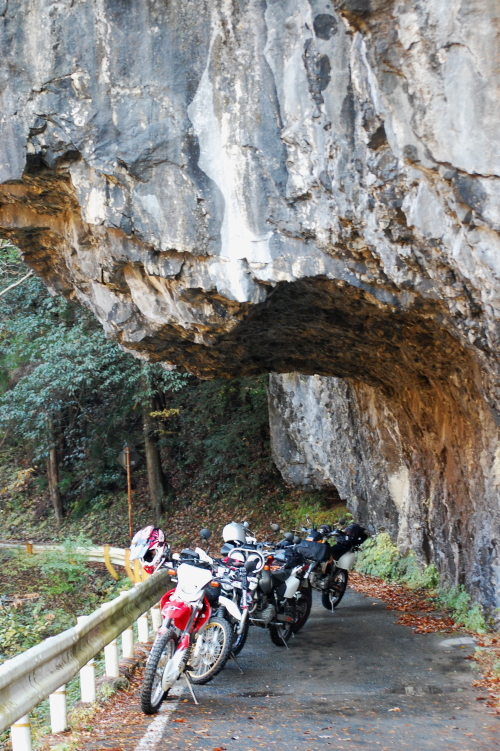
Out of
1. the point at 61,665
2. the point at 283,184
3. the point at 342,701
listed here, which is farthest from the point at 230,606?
the point at 283,184

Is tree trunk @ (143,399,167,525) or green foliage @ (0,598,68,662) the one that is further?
tree trunk @ (143,399,167,525)

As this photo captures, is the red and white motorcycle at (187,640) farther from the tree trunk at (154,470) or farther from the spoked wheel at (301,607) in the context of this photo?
the tree trunk at (154,470)

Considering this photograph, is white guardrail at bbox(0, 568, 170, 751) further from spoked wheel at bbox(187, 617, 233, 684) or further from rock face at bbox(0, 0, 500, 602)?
rock face at bbox(0, 0, 500, 602)

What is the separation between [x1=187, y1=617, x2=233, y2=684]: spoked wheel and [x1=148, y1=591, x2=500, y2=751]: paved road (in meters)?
0.18

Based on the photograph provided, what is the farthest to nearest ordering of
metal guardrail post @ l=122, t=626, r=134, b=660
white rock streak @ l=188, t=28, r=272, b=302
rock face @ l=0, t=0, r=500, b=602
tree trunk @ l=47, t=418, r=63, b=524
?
tree trunk @ l=47, t=418, r=63, b=524 → metal guardrail post @ l=122, t=626, r=134, b=660 → white rock streak @ l=188, t=28, r=272, b=302 → rock face @ l=0, t=0, r=500, b=602

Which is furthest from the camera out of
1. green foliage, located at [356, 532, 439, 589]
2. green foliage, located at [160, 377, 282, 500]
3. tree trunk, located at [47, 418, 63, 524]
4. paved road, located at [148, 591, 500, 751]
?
tree trunk, located at [47, 418, 63, 524]

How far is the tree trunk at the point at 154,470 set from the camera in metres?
23.8

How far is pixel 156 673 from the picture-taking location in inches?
231

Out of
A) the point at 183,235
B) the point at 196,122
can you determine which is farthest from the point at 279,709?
the point at 196,122

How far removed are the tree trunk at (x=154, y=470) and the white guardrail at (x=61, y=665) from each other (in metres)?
15.3

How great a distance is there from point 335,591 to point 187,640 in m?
5.73

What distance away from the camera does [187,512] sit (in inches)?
928

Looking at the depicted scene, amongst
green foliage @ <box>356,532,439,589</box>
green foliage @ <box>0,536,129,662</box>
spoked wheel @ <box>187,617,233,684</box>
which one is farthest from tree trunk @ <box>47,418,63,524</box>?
spoked wheel @ <box>187,617,233,684</box>

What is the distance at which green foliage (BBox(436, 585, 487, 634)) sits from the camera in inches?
358
